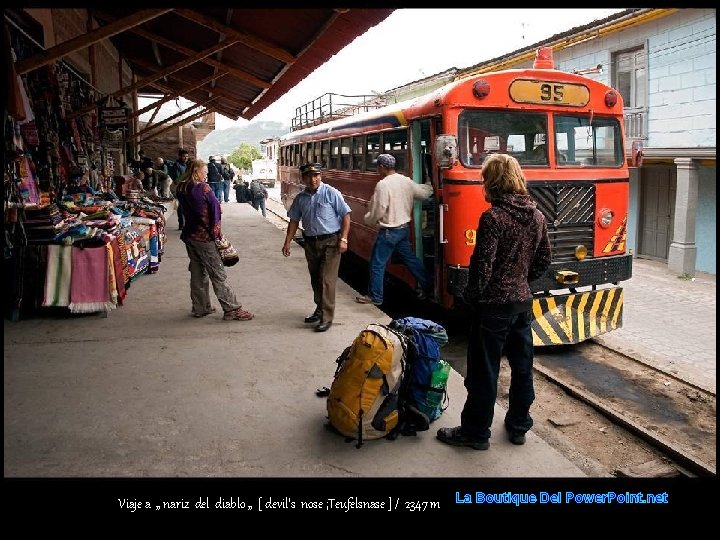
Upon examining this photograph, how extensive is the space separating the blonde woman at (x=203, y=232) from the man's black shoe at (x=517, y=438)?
10.9 ft

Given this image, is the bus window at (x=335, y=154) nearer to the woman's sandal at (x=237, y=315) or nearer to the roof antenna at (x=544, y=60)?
the roof antenna at (x=544, y=60)

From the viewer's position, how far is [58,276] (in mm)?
5902

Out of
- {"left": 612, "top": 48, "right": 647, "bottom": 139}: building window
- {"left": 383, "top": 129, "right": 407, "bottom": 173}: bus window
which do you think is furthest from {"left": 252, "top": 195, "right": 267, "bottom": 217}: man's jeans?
{"left": 383, "top": 129, "right": 407, "bottom": 173}: bus window

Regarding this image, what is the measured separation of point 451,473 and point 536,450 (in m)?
0.64

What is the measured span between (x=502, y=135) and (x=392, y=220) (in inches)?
63.2

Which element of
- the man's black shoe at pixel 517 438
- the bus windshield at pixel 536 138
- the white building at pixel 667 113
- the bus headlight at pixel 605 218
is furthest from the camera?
the white building at pixel 667 113

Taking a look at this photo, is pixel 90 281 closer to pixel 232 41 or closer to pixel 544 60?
pixel 232 41

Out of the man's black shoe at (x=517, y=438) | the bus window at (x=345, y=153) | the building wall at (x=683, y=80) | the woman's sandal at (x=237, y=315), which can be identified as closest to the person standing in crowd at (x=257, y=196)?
the bus window at (x=345, y=153)

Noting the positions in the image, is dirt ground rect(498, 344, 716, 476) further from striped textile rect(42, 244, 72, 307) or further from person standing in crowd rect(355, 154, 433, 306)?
striped textile rect(42, 244, 72, 307)

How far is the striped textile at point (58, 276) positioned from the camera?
583 cm

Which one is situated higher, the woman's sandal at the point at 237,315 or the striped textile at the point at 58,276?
the striped textile at the point at 58,276

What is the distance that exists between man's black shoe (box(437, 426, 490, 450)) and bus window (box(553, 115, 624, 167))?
4150 millimetres

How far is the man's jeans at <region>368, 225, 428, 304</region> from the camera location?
722cm
